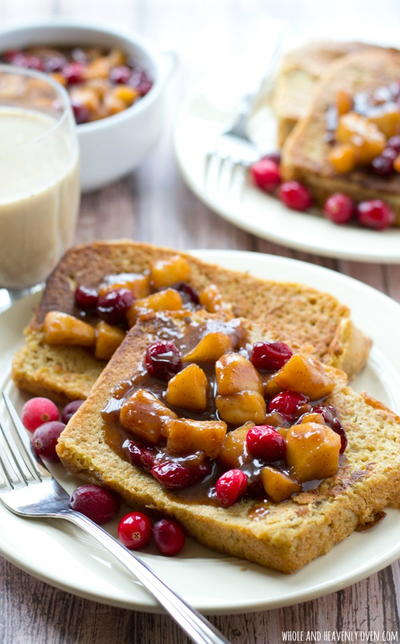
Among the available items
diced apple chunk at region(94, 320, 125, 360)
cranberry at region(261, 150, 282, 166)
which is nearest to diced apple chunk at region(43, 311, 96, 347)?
diced apple chunk at region(94, 320, 125, 360)

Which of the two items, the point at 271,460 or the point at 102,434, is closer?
the point at 271,460

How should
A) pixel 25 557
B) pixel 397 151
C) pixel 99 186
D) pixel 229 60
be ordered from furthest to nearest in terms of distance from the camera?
pixel 229 60 → pixel 99 186 → pixel 397 151 → pixel 25 557

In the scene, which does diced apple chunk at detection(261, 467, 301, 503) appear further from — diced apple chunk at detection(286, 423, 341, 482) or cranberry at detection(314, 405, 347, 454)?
cranberry at detection(314, 405, 347, 454)

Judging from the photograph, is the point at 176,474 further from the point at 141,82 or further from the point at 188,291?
the point at 141,82

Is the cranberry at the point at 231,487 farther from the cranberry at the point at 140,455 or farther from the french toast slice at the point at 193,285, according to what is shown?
the french toast slice at the point at 193,285

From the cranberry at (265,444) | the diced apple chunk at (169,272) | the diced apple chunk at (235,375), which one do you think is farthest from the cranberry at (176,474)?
the diced apple chunk at (169,272)

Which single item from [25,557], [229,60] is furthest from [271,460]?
[229,60]

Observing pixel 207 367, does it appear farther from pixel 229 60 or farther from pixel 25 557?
pixel 229 60

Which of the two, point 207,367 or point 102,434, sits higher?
point 207,367
